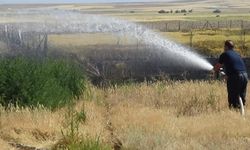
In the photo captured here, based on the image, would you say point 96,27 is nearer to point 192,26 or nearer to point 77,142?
point 192,26

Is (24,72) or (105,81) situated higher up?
(24,72)

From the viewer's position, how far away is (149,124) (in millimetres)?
12586

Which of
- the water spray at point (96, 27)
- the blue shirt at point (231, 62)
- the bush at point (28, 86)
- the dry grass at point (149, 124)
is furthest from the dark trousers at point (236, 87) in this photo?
the water spray at point (96, 27)

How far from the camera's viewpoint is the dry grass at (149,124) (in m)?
10.8

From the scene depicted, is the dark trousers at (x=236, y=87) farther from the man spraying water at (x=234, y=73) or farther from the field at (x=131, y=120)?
the field at (x=131, y=120)

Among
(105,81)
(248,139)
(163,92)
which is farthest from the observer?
(105,81)

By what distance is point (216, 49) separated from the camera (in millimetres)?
40969

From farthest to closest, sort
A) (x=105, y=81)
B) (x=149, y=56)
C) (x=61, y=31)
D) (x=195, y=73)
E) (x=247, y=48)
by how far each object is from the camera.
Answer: (x=61, y=31)
(x=247, y=48)
(x=149, y=56)
(x=195, y=73)
(x=105, y=81)

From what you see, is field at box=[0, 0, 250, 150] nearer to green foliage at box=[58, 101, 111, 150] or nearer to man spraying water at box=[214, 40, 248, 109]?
green foliage at box=[58, 101, 111, 150]

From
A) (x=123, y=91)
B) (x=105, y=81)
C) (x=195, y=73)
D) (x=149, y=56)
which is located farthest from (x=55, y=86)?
(x=149, y=56)

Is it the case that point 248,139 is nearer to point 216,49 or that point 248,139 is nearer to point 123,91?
point 123,91

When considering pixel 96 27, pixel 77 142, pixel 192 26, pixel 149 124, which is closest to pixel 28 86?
pixel 149 124

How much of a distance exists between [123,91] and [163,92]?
150 cm

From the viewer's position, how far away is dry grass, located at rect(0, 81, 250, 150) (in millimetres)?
10758
